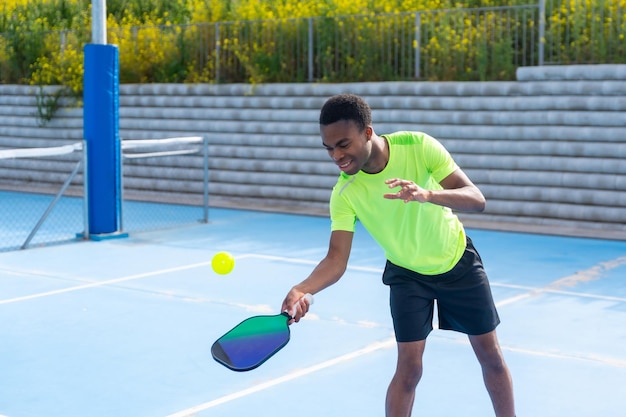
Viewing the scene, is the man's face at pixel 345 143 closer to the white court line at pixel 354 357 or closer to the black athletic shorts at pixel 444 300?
the black athletic shorts at pixel 444 300

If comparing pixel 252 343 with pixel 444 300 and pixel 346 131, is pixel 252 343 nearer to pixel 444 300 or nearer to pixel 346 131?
pixel 346 131

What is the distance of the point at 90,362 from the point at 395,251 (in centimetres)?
322

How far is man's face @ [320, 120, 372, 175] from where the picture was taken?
4.71 m

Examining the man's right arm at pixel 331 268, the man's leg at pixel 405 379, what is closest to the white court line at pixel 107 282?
the man's right arm at pixel 331 268

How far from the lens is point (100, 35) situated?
44.2 ft

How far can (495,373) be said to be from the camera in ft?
17.2

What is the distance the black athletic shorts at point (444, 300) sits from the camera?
5180mm

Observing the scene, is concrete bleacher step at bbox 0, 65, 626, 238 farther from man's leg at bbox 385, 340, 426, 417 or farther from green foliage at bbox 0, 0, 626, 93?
man's leg at bbox 385, 340, 426, 417

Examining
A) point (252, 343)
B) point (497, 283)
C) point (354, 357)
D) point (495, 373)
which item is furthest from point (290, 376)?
point (497, 283)

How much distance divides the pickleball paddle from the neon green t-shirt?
906mm

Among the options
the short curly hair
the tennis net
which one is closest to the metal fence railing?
the tennis net

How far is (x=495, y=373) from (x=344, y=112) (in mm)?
1624

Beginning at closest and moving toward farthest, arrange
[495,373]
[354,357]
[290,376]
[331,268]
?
[331,268] < [495,373] < [290,376] < [354,357]

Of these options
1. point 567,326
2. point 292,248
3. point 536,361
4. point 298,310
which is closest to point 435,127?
point 292,248
